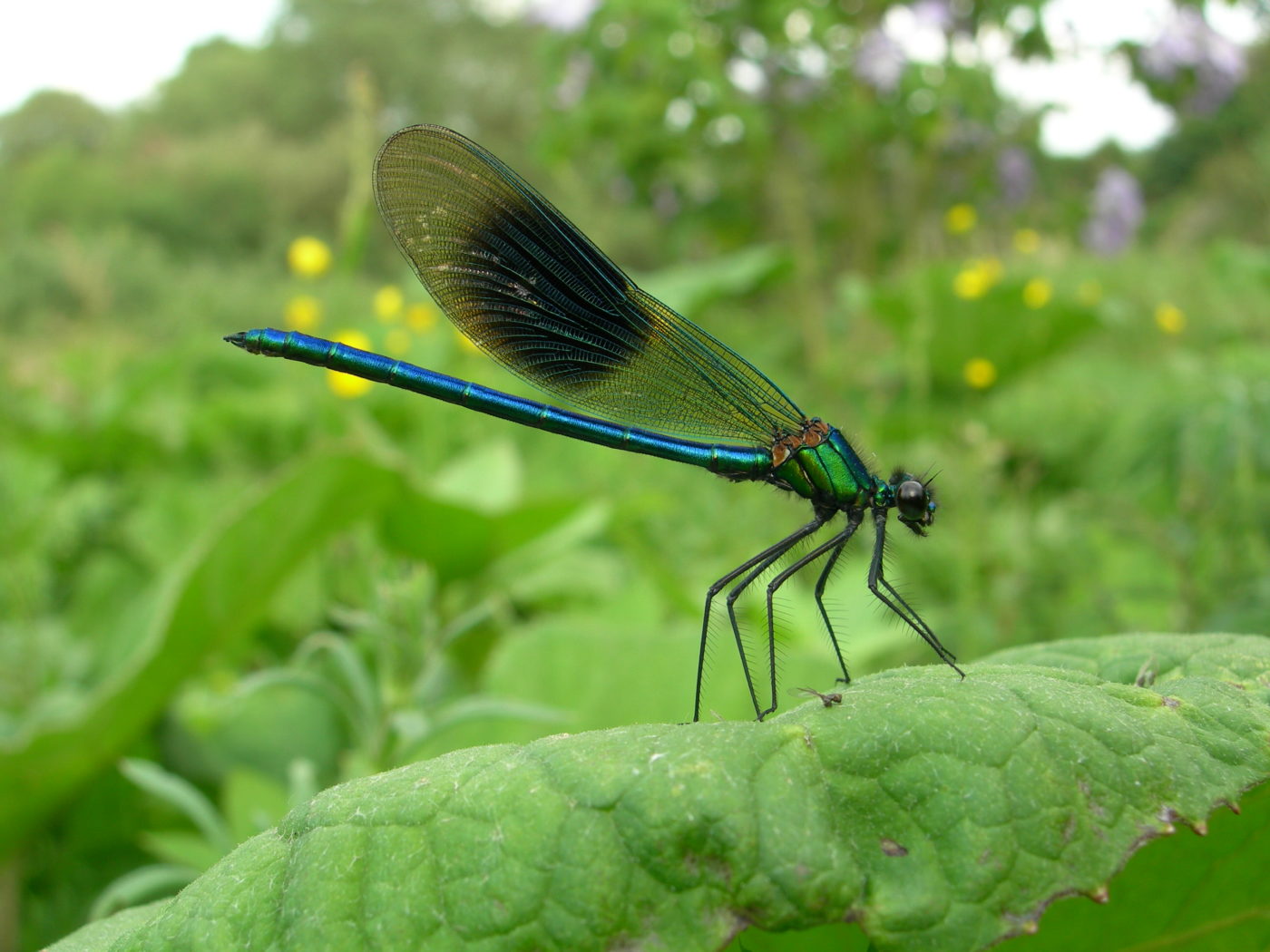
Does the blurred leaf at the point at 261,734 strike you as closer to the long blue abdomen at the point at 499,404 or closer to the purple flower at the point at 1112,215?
the long blue abdomen at the point at 499,404

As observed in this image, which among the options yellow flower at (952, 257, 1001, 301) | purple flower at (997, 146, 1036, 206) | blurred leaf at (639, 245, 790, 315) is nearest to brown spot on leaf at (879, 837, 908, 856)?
yellow flower at (952, 257, 1001, 301)

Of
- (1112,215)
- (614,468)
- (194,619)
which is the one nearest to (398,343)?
(614,468)

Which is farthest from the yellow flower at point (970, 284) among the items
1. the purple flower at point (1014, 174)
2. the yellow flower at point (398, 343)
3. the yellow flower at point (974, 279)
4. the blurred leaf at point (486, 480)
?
the purple flower at point (1014, 174)

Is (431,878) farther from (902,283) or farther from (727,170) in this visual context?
(727,170)

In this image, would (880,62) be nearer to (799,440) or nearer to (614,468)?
(614,468)

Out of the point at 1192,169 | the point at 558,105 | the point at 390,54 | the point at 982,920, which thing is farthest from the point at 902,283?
the point at 390,54

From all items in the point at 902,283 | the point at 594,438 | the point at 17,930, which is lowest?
the point at 17,930
